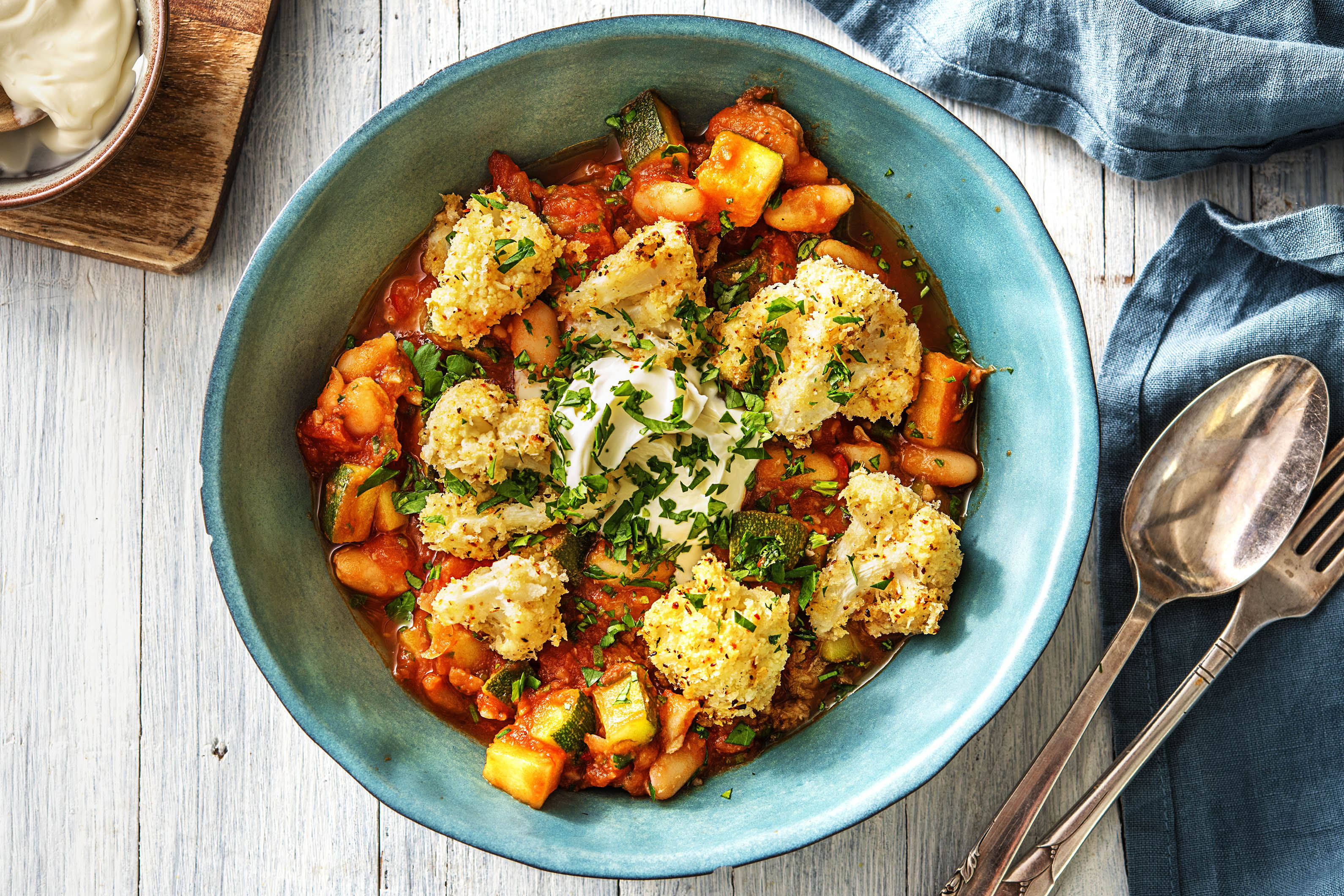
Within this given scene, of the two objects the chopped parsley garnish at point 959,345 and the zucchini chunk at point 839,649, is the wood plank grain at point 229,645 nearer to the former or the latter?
the zucchini chunk at point 839,649

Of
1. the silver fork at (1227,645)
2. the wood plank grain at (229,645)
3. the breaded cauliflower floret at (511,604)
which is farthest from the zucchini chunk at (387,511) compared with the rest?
the silver fork at (1227,645)

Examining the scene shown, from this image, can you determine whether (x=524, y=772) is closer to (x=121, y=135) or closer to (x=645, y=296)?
(x=645, y=296)

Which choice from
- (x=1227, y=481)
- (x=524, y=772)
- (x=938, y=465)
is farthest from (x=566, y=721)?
(x=1227, y=481)

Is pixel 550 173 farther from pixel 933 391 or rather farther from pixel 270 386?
pixel 933 391

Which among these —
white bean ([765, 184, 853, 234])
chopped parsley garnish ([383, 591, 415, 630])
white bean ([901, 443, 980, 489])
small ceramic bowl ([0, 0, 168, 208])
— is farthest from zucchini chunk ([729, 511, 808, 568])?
small ceramic bowl ([0, 0, 168, 208])

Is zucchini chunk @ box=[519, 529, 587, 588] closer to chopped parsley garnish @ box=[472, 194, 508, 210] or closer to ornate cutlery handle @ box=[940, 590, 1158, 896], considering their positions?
chopped parsley garnish @ box=[472, 194, 508, 210]

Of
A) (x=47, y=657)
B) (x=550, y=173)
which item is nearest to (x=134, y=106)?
(x=550, y=173)
